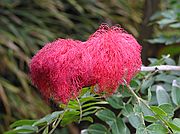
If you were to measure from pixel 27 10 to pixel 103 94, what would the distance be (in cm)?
204

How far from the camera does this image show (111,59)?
0.73 m

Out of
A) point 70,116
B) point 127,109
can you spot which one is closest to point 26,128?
point 70,116

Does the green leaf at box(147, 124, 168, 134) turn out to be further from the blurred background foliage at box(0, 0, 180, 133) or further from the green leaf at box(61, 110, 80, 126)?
the blurred background foliage at box(0, 0, 180, 133)

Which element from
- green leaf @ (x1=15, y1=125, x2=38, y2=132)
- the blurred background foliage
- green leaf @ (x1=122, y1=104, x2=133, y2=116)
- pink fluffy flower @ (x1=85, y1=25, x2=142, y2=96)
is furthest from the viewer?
the blurred background foliage

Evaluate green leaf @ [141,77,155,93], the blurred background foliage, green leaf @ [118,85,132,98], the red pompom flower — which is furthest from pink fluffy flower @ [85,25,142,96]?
the blurred background foliage

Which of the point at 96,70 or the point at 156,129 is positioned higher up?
the point at 96,70

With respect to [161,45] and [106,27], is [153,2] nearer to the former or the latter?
[161,45]

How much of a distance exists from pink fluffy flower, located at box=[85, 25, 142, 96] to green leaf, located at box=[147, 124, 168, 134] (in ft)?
0.30

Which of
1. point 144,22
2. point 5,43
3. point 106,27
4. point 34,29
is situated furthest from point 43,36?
point 106,27

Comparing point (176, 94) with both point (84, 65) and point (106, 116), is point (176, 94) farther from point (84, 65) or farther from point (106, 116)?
point (84, 65)

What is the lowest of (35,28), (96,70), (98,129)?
(98,129)

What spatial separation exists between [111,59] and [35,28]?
1974 mm

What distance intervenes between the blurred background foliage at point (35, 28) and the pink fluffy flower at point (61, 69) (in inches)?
46.4

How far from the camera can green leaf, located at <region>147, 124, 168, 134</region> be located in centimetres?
77
